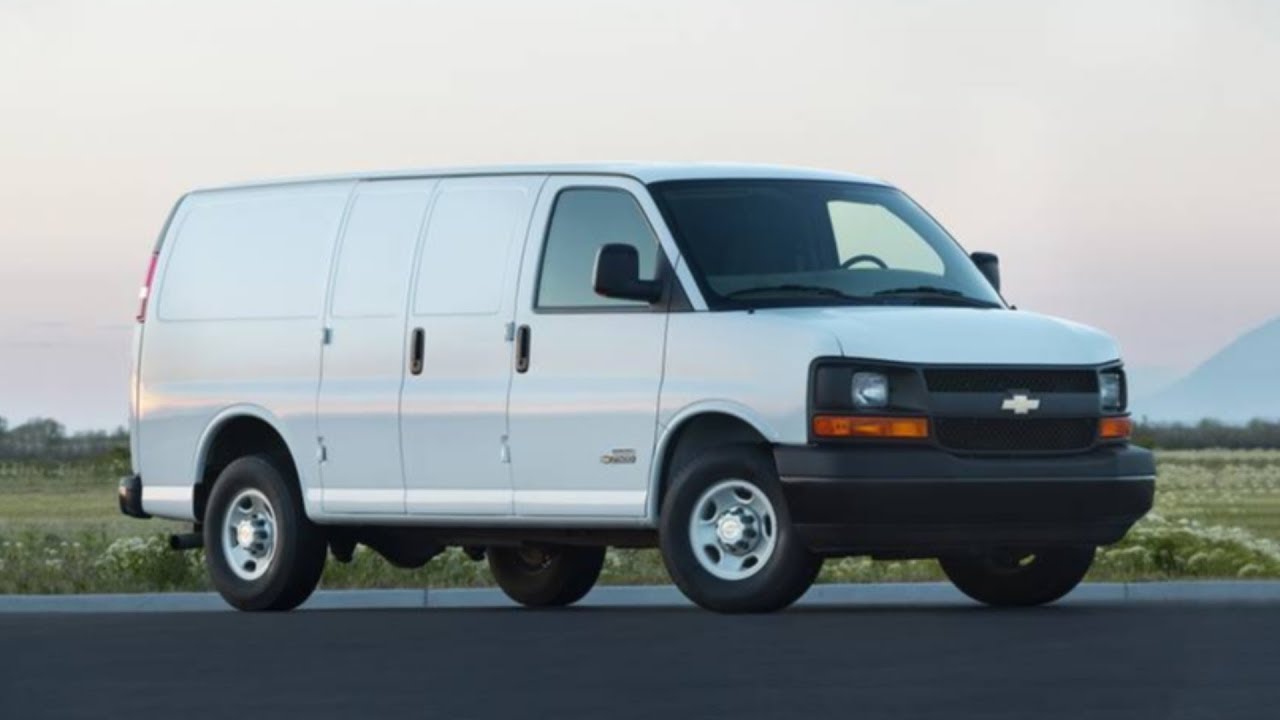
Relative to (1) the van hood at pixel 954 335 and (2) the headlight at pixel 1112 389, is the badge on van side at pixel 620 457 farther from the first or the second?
(2) the headlight at pixel 1112 389

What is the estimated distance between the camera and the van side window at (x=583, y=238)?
15.5 m

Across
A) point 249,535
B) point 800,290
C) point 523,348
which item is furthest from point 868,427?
point 249,535

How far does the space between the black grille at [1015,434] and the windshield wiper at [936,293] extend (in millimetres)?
1018

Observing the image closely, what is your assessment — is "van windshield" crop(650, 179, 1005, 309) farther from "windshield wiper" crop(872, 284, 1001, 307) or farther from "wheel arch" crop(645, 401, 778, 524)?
"wheel arch" crop(645, 401, 778, 524)

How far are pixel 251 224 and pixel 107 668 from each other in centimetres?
539

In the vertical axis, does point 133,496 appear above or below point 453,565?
above

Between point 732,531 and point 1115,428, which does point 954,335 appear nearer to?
point 1115,428

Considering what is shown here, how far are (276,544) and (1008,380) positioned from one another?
14.5ft

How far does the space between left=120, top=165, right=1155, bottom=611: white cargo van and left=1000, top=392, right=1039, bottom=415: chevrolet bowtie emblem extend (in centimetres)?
1

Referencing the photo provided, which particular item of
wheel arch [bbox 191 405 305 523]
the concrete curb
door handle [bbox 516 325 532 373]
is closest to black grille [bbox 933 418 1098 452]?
the concrete curb

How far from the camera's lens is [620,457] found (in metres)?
15.2

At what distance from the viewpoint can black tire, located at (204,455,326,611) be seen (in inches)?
656

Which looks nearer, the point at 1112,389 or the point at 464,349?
the point at 1112,389

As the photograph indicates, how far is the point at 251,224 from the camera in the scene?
17.4 metres
